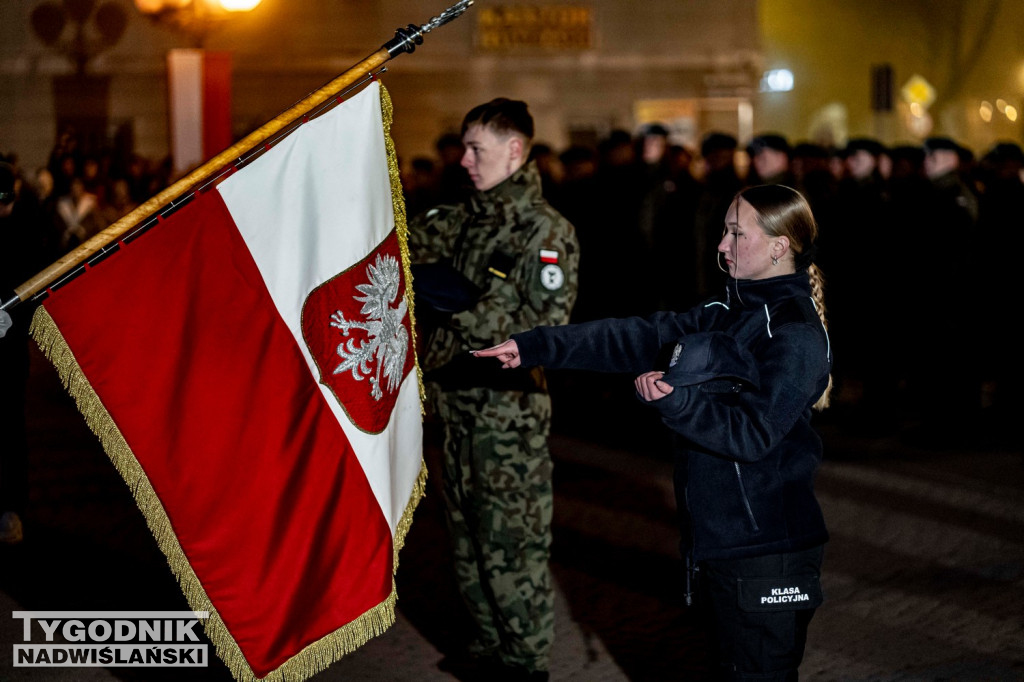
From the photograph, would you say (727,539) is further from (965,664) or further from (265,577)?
(965,664)

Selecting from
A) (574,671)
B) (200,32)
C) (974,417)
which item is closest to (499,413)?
(574,671)

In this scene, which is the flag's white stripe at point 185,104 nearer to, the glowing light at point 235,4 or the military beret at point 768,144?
the glowing light at point 235,4

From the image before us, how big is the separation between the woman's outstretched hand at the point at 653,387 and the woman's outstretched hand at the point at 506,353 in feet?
2.15

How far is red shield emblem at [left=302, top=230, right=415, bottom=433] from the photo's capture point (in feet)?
11.9

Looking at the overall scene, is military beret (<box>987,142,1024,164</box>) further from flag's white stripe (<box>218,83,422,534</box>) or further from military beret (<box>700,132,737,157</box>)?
flag's white stripe (<box>218,83,422,534</box>)

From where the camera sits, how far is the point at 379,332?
12.4 feet

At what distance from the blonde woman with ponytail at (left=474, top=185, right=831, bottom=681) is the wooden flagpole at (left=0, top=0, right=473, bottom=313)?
1059mm

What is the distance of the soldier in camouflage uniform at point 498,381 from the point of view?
177 inches

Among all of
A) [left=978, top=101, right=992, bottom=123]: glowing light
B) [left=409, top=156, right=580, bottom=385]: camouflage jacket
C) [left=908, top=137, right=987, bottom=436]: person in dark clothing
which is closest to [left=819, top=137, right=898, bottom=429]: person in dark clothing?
[left=908, top=137, right=987, bottom=436]: person in dark clothing

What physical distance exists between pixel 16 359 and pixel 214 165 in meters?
3.88

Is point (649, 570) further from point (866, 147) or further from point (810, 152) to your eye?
point (866, 147)

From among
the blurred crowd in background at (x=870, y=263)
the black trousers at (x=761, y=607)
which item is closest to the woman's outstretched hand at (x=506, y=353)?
the black trousers at (x=761, y=607)

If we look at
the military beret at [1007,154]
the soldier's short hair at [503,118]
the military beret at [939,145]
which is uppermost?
the soldier's short hair at [503,118]

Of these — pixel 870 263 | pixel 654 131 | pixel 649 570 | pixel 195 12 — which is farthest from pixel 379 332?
pixel 195 12
